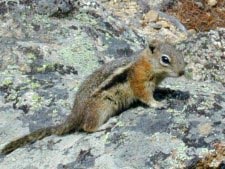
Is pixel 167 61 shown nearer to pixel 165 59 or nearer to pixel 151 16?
Answer: pixel 165 59

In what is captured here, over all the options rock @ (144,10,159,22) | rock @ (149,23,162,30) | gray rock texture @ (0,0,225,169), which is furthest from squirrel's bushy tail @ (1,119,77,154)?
rock @ (144,10,159,22)

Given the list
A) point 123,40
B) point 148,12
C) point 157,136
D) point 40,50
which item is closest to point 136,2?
point 148,12

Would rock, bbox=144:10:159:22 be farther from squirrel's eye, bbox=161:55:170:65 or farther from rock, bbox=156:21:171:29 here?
squirrel's eye, bbox=161:55:170:65

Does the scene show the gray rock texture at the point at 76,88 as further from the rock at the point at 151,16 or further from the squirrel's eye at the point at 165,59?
the rock at the point at 151,16

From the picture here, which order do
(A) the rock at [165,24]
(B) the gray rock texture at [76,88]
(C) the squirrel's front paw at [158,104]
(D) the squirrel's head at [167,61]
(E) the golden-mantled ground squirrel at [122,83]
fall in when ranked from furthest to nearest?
(A) the rock at [165,24] < (D) the squirrel's head at [167,61] < (E) the golden-mantled ground squirrel at [122,83] < (C) the squirrel's front paw at [158,104] < (B) the gray rock texture at [76,88]

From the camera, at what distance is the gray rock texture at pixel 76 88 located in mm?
4957

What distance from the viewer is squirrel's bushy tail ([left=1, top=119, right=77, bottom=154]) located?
552 centimetres

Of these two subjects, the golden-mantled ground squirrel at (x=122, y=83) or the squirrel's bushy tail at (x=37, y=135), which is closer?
the squirrel's bushy tail at (x=37, y=135)

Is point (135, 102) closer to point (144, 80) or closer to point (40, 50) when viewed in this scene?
point (144, 80)

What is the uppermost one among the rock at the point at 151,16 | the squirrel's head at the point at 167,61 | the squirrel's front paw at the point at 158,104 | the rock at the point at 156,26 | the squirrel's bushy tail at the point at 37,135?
the squirrel's head at the point at 167,61

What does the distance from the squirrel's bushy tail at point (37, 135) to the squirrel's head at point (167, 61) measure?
0.96m

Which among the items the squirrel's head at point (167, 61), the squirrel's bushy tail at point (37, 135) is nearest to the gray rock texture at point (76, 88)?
the squirrel's bushy tail at point (37, 135)

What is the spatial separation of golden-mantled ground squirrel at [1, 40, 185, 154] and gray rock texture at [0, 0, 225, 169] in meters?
0.15

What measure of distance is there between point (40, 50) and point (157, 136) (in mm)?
2223
